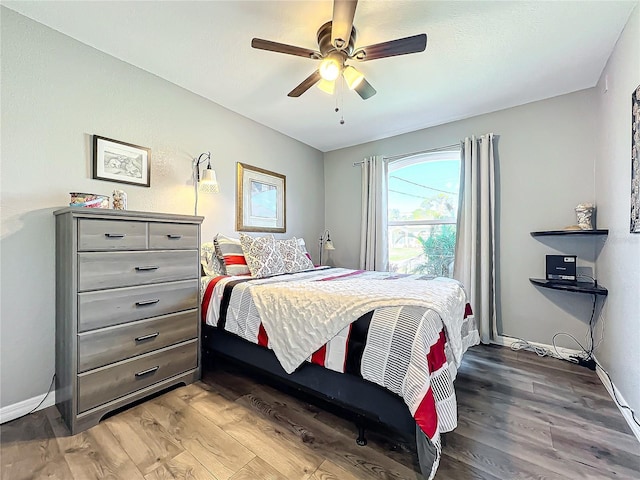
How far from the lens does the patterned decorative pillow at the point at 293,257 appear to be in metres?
2.78

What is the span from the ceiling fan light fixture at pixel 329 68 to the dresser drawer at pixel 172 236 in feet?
4.72

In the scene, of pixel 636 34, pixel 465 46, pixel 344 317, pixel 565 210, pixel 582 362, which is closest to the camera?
pixel 344 317

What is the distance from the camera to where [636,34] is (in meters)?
1.64

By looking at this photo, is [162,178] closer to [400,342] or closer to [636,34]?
[400,342]

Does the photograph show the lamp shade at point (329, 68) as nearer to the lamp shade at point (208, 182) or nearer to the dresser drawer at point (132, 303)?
the lamp shade at point (208, 182)

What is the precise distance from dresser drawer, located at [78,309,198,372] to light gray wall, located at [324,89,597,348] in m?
3.09

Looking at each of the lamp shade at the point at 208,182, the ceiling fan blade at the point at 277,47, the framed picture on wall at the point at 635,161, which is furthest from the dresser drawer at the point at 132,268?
the framed picture on wall at the point at 635,161

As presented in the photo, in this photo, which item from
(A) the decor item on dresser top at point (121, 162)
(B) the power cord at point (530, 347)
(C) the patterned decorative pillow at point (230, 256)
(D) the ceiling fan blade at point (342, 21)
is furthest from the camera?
(B) the power cord at point (530, 347)

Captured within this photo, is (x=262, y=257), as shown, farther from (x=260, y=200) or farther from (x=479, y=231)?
(x=479, y=231)

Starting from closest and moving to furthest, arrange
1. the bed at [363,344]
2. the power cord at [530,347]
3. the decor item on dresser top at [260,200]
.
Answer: the bed at [363,344], the power cord at [530,347], the decor item on dresser top at [260,200]

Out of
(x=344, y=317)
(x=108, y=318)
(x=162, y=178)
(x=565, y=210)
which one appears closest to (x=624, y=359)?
(x=565, y=210)

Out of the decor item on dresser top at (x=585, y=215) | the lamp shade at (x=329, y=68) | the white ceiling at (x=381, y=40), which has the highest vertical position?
the white ceiling at (x=381, y=40)

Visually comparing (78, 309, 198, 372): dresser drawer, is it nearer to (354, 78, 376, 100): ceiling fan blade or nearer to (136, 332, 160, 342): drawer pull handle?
(136, 332, 160, 342): drawer pull handle

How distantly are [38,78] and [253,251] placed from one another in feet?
6.12
